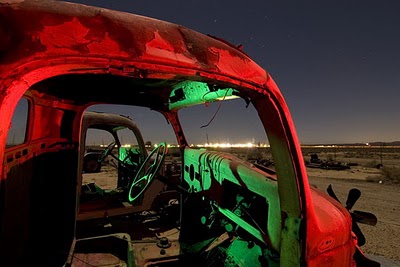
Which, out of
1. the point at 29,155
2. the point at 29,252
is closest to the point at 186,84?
the point at 29,155

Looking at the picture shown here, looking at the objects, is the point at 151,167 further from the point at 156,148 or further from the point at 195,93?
the point at 195,93

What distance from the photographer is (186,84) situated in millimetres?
2461

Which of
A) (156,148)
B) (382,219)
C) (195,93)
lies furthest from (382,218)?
(195,93)

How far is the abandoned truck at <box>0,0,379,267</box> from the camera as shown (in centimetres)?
82

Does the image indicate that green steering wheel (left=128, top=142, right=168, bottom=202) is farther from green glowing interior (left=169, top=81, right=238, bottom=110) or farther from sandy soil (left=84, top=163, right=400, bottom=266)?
sandy soil (left=84, top=163, right=400, bottom=266)

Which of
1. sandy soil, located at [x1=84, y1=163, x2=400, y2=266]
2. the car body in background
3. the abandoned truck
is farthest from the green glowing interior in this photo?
sandy soil, located at [x1=84, y1=163, x2=400, y2=266]

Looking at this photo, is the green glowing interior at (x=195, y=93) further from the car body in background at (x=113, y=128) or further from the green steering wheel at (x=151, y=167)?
the car body in background at (x=113, y=128)

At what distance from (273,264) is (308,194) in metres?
0.73

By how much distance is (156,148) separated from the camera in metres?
3.67

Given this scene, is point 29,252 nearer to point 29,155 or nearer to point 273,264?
point 29,155

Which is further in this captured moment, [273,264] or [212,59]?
[273,264]

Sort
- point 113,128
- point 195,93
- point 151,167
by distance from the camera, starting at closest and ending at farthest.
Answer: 1. point 195,93
2. point 151,167
3. point 113,128

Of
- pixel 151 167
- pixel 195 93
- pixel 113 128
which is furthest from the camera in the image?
pixel 113 128

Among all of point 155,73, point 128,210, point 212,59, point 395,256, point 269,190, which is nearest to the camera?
point 155,73
